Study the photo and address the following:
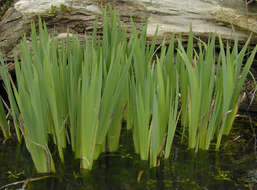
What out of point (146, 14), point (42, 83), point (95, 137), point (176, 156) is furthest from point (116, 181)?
point (146, 14)

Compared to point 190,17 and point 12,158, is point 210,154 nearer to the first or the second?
point 12,158

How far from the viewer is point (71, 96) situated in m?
1.60

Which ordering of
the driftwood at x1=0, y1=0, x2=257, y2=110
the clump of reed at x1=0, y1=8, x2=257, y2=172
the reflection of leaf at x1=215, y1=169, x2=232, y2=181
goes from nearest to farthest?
the clump of reed at x1=0, y1=8, x2=257, y2=172, the reflection of leaf at x1=215, y1=169, x2=232, y2=181, the driftwood at x1=0, y1=0, x2=257, y2=110

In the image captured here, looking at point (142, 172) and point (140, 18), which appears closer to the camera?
point (142, 172)

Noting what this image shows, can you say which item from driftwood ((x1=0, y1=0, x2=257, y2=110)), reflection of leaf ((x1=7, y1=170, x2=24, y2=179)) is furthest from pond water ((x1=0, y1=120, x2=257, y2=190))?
driftwood ((x1=0, y1=0, x2=257, y2=110))

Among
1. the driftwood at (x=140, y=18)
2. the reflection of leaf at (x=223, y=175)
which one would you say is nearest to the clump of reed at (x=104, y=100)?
the reflection of leaf at (x=223, y=175)

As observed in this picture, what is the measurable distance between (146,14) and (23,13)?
94 centimetres

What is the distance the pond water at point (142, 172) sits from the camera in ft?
4.95

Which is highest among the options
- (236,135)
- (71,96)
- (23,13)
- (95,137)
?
(23,13)

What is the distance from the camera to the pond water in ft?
4.95

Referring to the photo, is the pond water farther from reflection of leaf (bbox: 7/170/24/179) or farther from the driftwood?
the driftwood

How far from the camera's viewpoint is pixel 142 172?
1586mm

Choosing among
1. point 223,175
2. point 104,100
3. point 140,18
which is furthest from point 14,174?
point 140,18

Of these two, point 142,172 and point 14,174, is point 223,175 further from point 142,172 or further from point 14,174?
point 14,174
